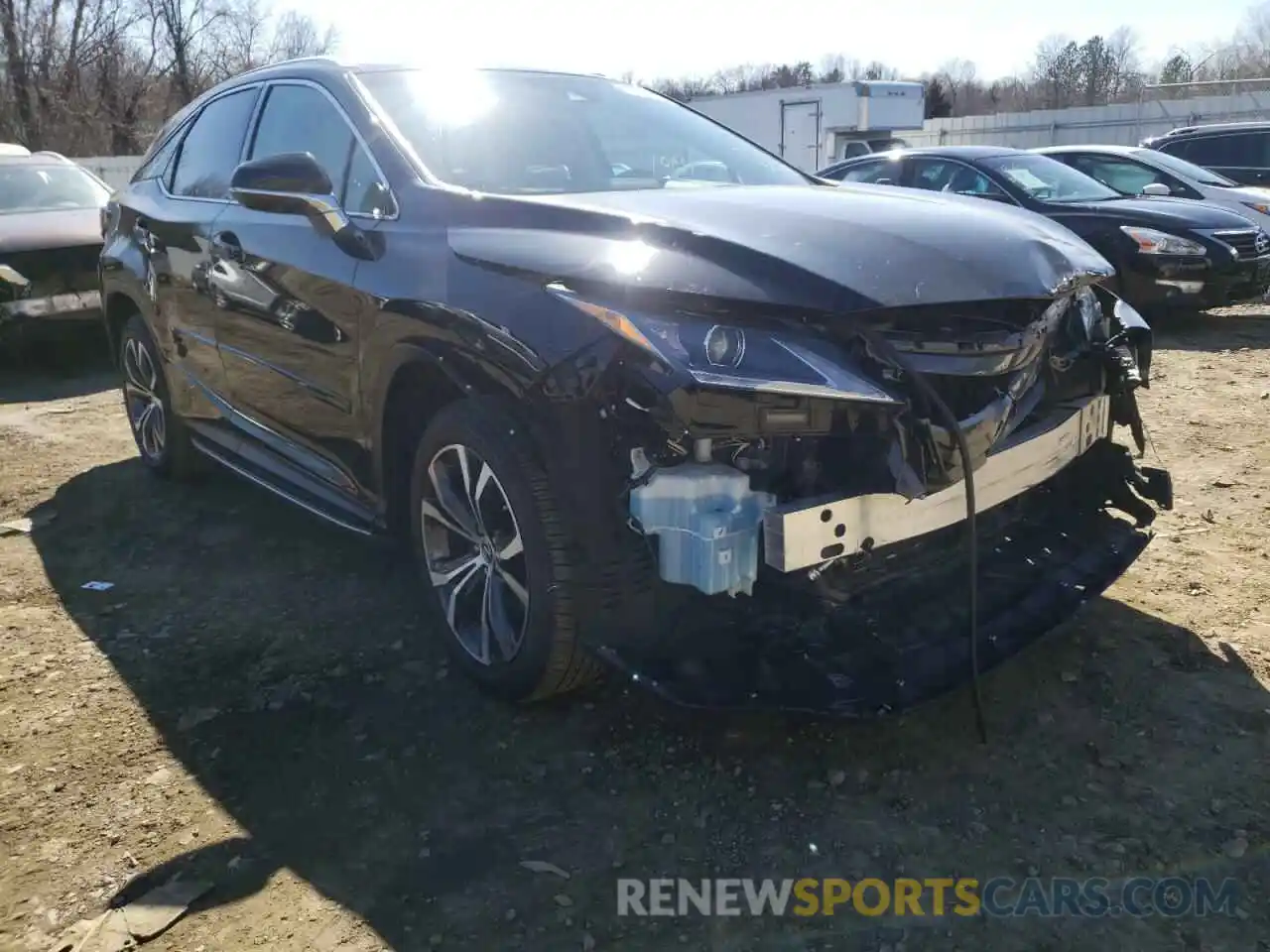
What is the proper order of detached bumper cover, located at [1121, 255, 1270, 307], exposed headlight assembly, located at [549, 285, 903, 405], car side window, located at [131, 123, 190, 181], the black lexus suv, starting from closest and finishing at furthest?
exposed headlight assembly, located at [549, 285, 903, 405] < the black lexus suv < car side window, located at [131, 123, 190, 181] < detached bumper cover, located at [1121, 255, 1270, 307]

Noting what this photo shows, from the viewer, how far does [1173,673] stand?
10.4ft

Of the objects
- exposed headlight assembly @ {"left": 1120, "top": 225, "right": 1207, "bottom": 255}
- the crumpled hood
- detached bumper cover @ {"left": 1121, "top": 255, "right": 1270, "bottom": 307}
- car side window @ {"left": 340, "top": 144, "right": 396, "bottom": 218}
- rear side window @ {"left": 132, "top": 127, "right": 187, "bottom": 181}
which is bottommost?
detached bumper cover @ {"left": 1121, "top": 255, "right": 1270, "bottom": 307}

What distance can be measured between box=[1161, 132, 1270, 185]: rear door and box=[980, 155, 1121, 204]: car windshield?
199 inches

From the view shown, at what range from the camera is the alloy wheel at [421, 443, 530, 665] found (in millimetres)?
2918

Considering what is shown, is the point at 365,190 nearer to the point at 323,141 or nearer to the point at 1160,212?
the point at 323,141

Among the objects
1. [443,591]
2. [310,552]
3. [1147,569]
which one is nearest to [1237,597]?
[1147,569]

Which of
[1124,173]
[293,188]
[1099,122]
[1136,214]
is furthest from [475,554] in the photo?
[1099,122]

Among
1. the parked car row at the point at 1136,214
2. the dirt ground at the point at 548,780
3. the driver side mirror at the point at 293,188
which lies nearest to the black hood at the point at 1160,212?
the parked car row at the point at 1136,214

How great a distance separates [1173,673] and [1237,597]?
2.21 feet

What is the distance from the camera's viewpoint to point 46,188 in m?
9.20

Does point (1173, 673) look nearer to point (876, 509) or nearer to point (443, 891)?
point (876, 509)

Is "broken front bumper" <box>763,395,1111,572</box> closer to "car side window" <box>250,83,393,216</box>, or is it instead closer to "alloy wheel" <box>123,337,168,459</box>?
"car side window" <box>250,83,393,216</box>

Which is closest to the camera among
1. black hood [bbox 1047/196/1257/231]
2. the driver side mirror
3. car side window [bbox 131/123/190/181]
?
the driver side mirror

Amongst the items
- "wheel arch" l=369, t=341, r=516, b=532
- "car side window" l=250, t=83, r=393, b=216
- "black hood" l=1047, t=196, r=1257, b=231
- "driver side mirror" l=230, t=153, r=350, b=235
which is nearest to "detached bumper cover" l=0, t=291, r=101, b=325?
"car side window" l=250, t=83, r=393, b=216
